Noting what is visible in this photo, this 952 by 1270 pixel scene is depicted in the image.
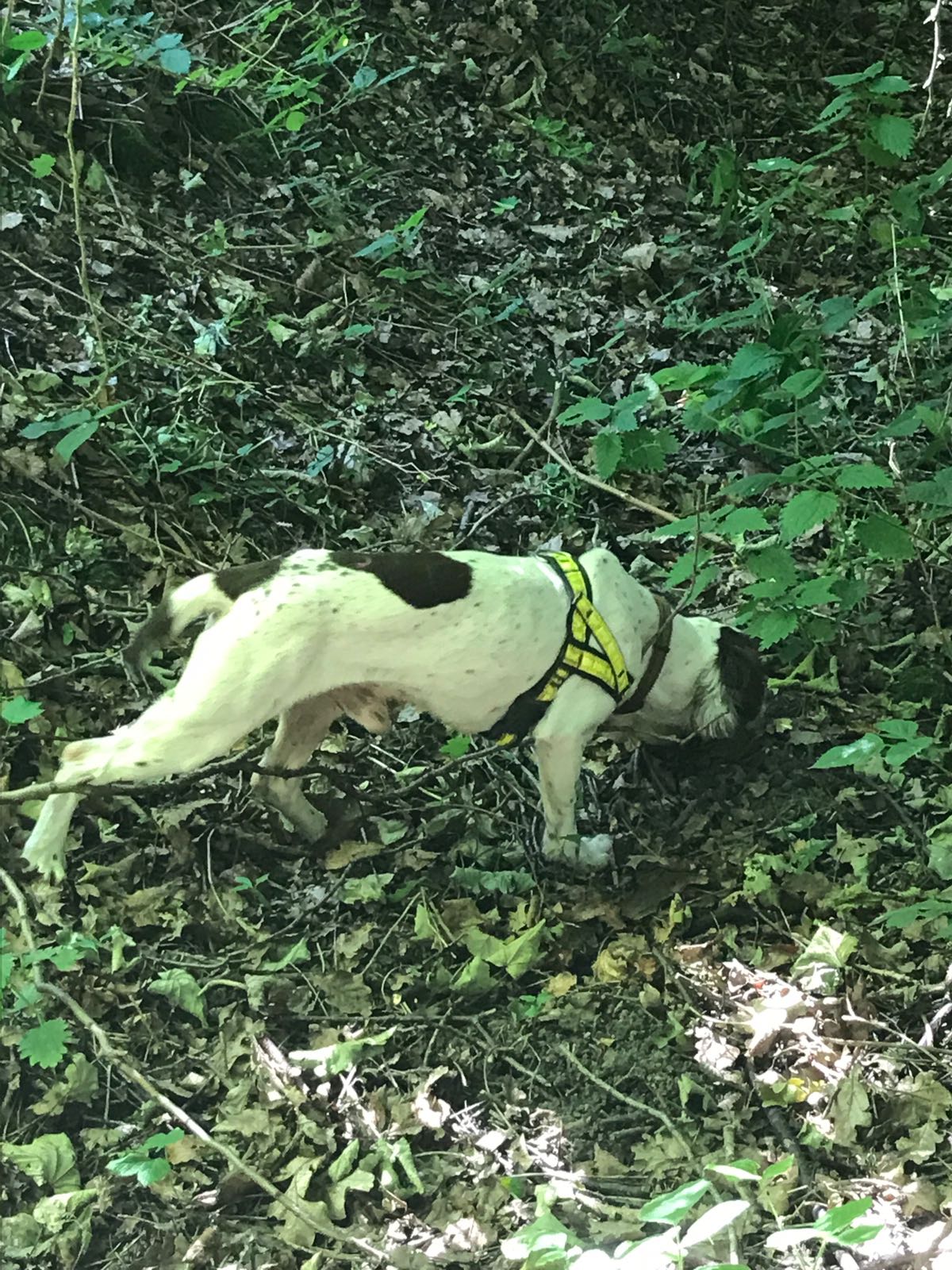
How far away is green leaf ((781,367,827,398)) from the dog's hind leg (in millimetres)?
1908

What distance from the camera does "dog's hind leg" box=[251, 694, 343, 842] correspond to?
148 inches

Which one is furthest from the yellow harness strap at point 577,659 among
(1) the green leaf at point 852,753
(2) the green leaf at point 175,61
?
(2) the green leaf at point 175,61

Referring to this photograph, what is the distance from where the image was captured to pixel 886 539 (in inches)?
132

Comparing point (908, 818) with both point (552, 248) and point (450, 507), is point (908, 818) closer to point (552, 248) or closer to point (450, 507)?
point (450, 507)

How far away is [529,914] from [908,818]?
140 centimetres

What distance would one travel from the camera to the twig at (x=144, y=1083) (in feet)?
8.73

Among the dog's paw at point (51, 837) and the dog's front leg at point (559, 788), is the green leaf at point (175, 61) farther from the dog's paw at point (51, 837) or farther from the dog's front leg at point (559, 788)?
the dog's front leg at point (559, 788)

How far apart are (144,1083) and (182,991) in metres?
0.48

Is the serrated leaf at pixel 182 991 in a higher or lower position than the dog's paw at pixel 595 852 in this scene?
lower

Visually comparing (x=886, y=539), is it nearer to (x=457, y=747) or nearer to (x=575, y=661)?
(x=575, y=661)

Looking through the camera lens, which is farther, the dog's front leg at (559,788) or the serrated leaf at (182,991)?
the dog's front leg at (559,788)

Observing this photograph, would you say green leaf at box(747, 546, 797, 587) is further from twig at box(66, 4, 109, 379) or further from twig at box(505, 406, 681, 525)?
twig at box(66, 4, 109, 379)

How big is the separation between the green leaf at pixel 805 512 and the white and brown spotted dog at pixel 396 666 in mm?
765

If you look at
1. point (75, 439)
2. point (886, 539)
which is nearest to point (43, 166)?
point (75, 439)
